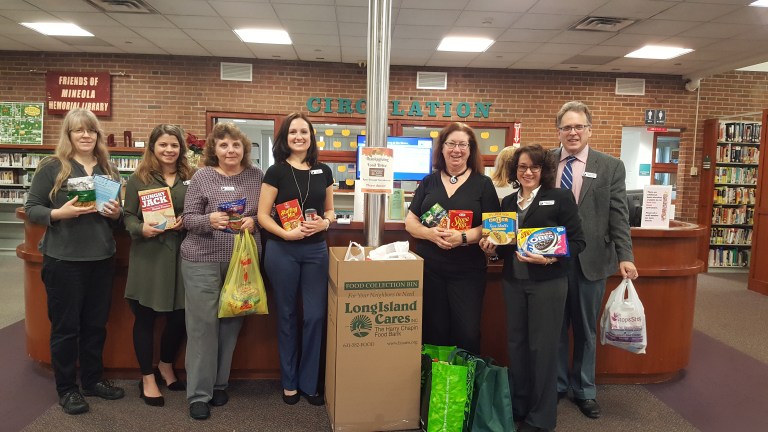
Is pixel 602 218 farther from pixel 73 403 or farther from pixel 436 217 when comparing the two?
pixel 73 403

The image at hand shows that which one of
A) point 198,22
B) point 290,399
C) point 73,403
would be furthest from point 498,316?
point 198,22

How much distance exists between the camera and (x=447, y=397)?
217 cm

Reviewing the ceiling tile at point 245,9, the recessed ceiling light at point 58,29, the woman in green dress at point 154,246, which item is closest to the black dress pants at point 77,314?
the woman in green dress at point 154,246

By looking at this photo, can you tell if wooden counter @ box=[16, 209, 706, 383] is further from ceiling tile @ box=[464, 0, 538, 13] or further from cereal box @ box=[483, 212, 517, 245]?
ceiling tile @ box=[464, 0, 538, 13]

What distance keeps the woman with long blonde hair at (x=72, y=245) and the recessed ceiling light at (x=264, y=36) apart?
376 cm

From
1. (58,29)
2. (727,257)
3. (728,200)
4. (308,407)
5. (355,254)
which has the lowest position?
(308,407)

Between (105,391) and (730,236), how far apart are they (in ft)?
26.6

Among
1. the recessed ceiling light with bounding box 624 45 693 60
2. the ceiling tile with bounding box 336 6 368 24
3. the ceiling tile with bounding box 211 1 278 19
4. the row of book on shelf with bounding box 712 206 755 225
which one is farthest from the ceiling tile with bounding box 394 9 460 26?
the row of book on shelf with bounding box 712 206 755 225

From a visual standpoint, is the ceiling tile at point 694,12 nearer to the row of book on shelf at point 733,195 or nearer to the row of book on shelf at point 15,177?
the row of book on shelf at point 733,195

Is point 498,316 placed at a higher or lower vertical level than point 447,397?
higher

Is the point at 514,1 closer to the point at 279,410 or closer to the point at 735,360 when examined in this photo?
the point at 735,360

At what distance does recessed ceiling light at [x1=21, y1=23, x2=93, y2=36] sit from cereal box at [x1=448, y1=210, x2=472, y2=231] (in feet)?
19.0

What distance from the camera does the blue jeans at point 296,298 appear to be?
242 centimetres

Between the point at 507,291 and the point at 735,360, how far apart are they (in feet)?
8.05
